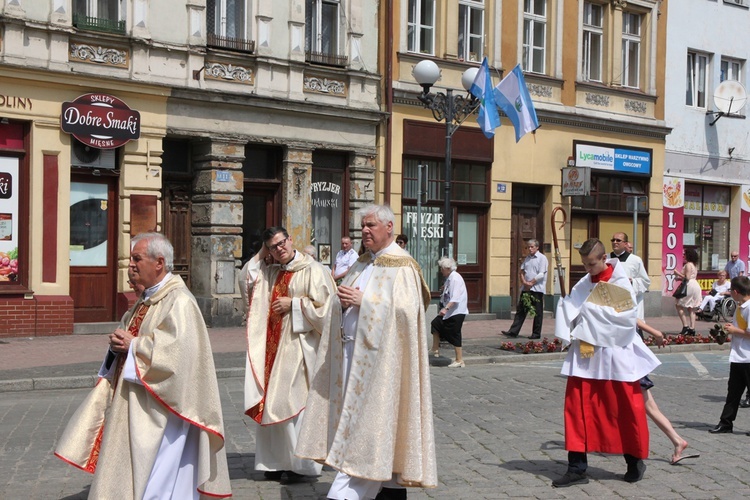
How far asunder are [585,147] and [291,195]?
8.84m

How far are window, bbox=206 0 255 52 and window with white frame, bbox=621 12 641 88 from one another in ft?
38.4

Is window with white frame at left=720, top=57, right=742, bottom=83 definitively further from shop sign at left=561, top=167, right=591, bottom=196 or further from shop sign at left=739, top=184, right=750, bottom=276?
shop sign at left=561, top=167, right=591, bottom=196

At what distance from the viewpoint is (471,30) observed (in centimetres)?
2492

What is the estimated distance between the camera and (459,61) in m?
24.2

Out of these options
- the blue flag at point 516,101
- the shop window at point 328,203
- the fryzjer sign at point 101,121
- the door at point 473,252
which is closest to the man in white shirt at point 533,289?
the blue flag at point 516,101

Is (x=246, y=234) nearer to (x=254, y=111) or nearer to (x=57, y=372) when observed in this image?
(x=254, y=111)

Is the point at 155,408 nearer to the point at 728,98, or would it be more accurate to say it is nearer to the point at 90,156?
the point at 90,156

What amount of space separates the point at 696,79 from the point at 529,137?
7354 mm

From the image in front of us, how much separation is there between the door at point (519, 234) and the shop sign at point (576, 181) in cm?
100

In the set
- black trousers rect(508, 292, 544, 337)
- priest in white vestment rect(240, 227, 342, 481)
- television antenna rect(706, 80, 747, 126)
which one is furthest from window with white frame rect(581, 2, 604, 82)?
priest in white vestment rect(240, 227, 342, 481)

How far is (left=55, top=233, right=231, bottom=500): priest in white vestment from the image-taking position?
573 centimetres

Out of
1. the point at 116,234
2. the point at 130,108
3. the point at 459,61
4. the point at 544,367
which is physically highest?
the point at 459,61

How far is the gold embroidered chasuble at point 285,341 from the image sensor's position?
7.86 m

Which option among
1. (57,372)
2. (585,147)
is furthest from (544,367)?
(585,147)
